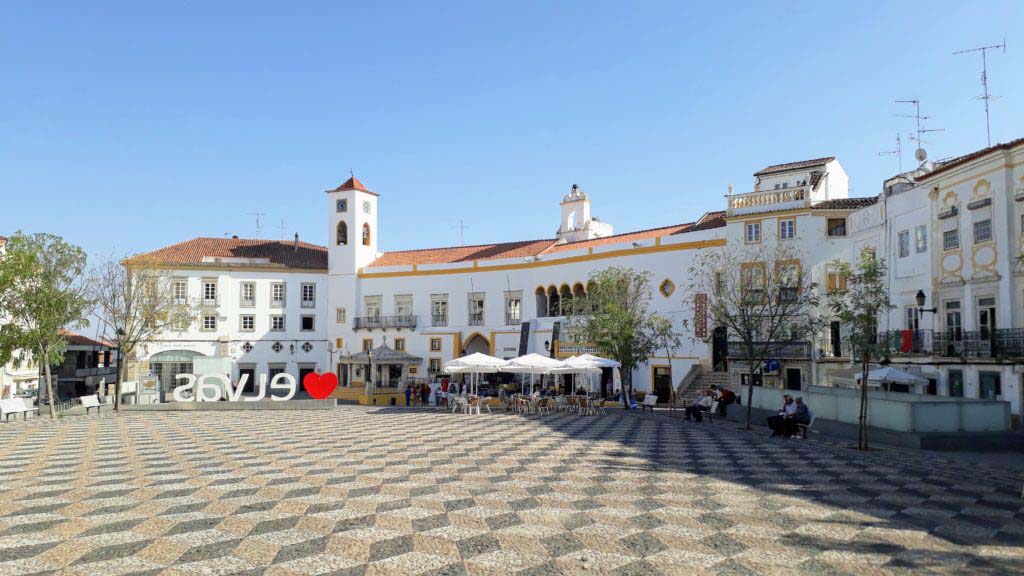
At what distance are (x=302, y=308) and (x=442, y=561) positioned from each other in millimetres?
43910

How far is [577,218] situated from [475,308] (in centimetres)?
998

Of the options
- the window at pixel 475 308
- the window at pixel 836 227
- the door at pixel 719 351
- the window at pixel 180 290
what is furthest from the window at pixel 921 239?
the window at pixel 180 290

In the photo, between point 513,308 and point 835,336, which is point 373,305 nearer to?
point 513,308

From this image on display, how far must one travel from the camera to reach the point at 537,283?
43.2 m

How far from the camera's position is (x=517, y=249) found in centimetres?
4703

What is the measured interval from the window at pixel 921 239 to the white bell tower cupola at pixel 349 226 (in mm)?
33470

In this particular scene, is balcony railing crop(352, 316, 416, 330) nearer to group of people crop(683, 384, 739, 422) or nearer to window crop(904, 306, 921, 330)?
group of people crop(683, 384, 739, 422)

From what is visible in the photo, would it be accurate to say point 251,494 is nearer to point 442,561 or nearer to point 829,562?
point 442,561

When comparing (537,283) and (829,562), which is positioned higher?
(537,283)

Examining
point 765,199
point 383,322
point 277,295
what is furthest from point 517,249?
point 765,199

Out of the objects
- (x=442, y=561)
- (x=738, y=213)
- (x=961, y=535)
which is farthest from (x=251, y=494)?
(x=738, y=213)

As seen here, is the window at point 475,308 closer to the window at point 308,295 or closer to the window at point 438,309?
the window at point 438,309

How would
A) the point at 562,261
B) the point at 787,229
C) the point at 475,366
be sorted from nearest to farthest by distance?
the point at 475,366
the point at 787,229
the point at 562,261

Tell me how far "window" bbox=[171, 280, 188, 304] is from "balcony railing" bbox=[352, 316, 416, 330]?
35.4 ft
